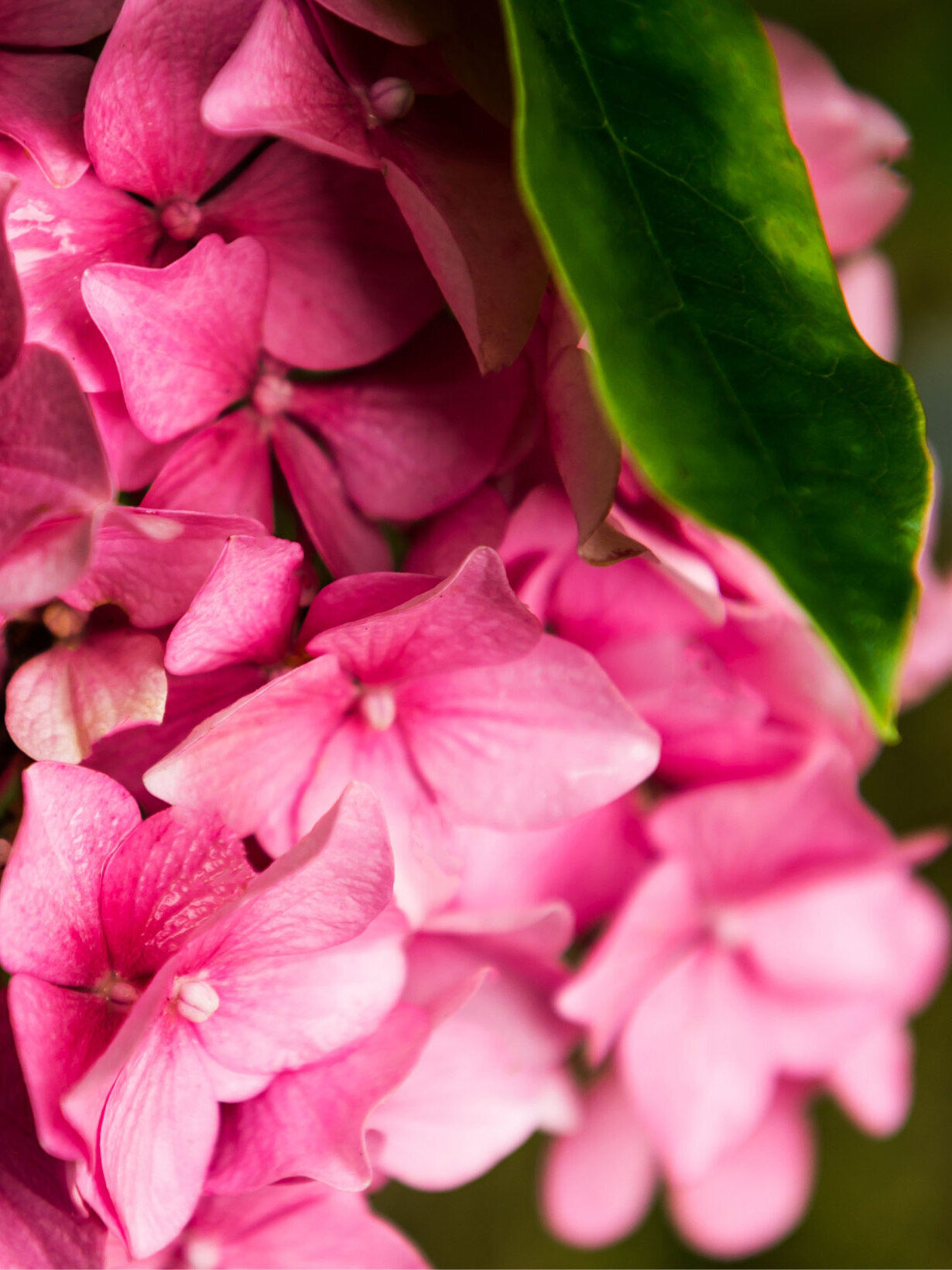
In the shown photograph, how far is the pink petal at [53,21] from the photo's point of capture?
0.71 ft

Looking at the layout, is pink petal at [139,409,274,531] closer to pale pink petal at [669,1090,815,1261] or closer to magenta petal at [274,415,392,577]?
magenta petal at [274,415,392,577]

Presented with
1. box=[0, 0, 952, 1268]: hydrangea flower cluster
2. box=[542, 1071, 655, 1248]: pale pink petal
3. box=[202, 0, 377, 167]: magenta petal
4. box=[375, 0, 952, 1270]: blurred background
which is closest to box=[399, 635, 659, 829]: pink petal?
box=[0, 0, 952, 1268]: hydrangea flower cluster

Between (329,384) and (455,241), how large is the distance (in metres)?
0.06

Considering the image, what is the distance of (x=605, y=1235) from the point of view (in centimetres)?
43

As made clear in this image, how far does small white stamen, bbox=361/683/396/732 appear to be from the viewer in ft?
0.78

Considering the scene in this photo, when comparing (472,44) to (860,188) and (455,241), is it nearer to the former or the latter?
(455,241)

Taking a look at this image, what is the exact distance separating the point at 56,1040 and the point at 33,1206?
0.12 feet

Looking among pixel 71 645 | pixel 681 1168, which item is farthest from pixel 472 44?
Answer: pixel 681 1168

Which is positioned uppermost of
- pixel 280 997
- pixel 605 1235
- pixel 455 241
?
pixel 455 241

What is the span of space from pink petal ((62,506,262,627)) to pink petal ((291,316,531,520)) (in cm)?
5

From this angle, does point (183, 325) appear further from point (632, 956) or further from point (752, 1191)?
point (752, 1191)

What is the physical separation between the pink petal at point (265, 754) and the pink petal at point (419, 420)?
42mm

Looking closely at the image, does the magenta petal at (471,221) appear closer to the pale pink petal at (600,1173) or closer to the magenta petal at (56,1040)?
the magenta petal at (56,1040)

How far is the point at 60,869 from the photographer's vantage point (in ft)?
0.67
